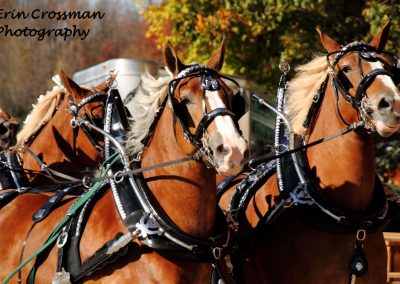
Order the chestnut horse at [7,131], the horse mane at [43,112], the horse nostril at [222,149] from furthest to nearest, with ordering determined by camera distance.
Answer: the horse mane at [43,112], the chestnut horse at [7,131], the horse nostril at [222,149]

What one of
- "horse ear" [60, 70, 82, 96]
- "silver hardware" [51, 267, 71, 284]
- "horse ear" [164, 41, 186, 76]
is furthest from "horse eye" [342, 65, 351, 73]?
"horse ear" [60, 70, 82, 96]

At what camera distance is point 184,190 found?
3.81 meters

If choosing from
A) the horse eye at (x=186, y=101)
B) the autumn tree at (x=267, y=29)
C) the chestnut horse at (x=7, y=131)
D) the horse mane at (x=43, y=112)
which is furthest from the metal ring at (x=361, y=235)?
the autumn tree at (x=267, y=29)

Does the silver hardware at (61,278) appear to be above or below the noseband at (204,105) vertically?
below

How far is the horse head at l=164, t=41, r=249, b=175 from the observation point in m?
3.48

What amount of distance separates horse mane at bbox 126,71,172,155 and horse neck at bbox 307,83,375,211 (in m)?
1.08

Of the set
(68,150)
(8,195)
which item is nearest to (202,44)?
(68,150)

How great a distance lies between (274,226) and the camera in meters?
4.54

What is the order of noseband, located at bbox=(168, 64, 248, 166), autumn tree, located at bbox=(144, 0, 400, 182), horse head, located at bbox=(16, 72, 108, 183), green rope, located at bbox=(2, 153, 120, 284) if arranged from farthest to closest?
autumn tree, located at bbox=(144, 0, 400, 182)
horse head, located at bbox=(16, 72, 108, 183)
green rope, located at bbox=(2, 153, 120, 284)
noseband, located at bbox=(168, 64, 248, 166)

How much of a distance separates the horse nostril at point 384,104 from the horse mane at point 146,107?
1145mm

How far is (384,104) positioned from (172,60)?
1.17 metres

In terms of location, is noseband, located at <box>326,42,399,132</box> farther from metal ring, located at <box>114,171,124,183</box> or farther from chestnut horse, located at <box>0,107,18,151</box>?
chestnut horse, located at <box>0,107,18,151</box>

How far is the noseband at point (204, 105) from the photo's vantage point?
359 centimetres

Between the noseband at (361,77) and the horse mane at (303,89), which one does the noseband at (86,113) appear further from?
the noseband at (361,77)
